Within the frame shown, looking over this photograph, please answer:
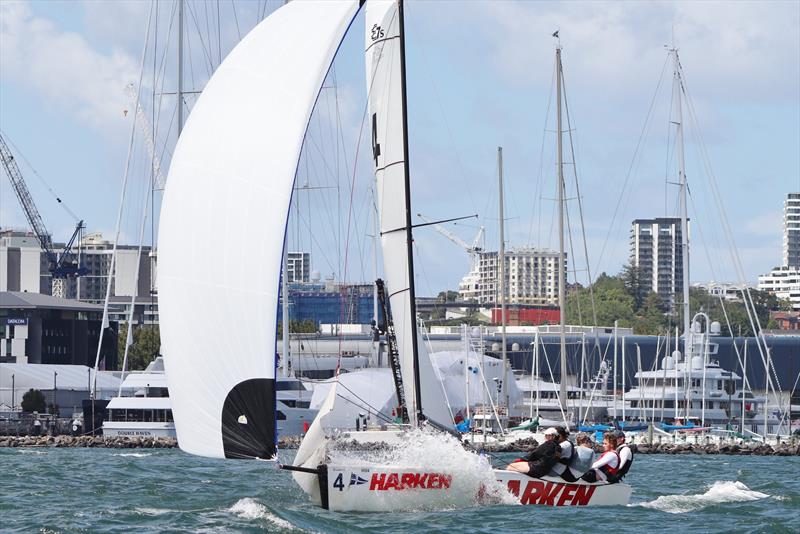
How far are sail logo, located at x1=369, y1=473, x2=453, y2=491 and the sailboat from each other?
0.01 metres

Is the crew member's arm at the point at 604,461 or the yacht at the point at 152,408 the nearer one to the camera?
the crew member's arm at the point at 604,461

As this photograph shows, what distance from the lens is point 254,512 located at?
21.9m

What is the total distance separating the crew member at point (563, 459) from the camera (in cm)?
2283

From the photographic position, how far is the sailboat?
2081cm

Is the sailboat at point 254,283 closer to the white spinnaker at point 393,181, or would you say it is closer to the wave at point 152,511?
the white spinnaker at point 393,181

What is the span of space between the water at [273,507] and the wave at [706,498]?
0.06 feet

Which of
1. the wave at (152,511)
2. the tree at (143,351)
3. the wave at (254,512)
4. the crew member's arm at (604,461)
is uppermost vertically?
the tree at (143,351)

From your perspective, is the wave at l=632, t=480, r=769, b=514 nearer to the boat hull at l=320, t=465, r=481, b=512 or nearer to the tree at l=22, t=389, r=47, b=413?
the boat hull at l=320, t=465, r=481, b=512

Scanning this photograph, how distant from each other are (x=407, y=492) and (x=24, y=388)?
2345 inches

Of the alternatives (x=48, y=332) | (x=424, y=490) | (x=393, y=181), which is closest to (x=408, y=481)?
(x=424, y=490)

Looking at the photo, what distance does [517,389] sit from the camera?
69.1m

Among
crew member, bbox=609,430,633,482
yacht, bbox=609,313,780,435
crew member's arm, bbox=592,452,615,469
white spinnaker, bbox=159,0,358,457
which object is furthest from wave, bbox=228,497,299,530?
yacht, bbox=609,313,780,435

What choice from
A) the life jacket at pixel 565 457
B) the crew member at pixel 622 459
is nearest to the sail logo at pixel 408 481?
the life jacket at pixel 565 457

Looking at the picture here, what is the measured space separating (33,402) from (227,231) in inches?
2165
